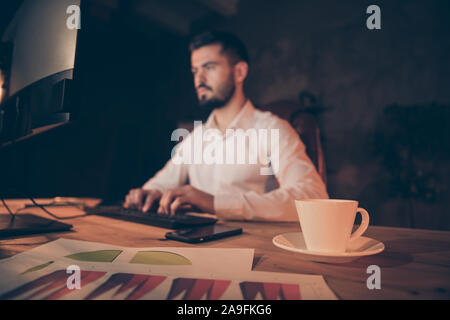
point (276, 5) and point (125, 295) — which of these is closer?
point (125, 295)

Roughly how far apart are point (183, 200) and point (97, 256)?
0.45m

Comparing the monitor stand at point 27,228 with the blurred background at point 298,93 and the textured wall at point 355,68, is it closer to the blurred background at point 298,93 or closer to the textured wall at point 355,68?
the blurred background at point 298,93

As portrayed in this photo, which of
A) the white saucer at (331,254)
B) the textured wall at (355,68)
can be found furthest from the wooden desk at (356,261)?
the textured wall at (355,68)

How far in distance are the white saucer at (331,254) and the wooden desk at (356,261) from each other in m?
0.01

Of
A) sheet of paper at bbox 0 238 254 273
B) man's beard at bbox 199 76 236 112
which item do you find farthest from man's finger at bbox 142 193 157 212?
man's beard at bbox 199 76 236 112

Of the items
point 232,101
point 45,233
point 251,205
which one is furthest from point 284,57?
point 45,233

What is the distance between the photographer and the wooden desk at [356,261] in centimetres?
28

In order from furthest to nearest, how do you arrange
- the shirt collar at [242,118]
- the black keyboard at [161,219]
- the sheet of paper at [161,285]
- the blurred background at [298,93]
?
1. the blurred background at [298,93]
2. the shirt collar at [242,118]
3. the black keyboard at [161,219]
4. the sheet of paper at [161,285]

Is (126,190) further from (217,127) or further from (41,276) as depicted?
(41,276)

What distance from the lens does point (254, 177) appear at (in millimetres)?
1365

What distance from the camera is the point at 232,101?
1.62 m

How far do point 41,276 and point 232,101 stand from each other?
4.65 feet

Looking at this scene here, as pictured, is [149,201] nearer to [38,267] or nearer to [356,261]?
[38,267]

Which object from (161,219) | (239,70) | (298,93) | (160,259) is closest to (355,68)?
(298,93)
